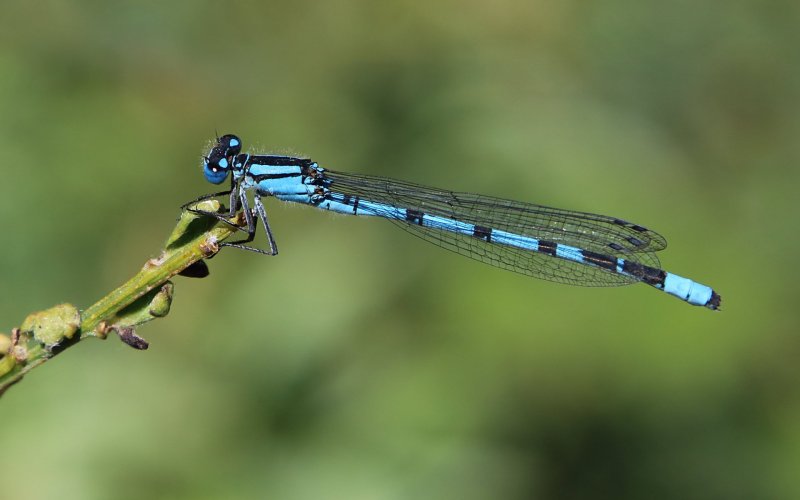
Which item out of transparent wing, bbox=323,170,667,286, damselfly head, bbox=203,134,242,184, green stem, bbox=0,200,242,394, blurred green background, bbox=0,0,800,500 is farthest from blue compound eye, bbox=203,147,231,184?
green stem, bbox=0,200,242,394

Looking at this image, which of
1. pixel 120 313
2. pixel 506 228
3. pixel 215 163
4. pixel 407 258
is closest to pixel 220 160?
pixel 215 163

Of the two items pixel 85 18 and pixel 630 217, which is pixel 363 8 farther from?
pixel 630 217

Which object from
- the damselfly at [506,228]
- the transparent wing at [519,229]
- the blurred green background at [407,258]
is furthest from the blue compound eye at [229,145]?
the blurred green background at [407,258]

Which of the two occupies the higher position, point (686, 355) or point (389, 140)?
point (389, 140)

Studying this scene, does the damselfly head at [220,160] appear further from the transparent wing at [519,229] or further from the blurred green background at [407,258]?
the blurred green background at [407,258]

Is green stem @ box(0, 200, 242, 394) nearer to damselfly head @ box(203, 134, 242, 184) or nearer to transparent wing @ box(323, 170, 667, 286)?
damselfly head @ box(203, 134, 242, 184)

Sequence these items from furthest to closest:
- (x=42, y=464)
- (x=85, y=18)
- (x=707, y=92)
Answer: (x=707, y=92) < (x=85, y=18) < (x=42, y=464)

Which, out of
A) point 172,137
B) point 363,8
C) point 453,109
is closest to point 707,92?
point 453,109

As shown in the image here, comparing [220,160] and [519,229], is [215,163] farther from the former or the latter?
[519,229]
